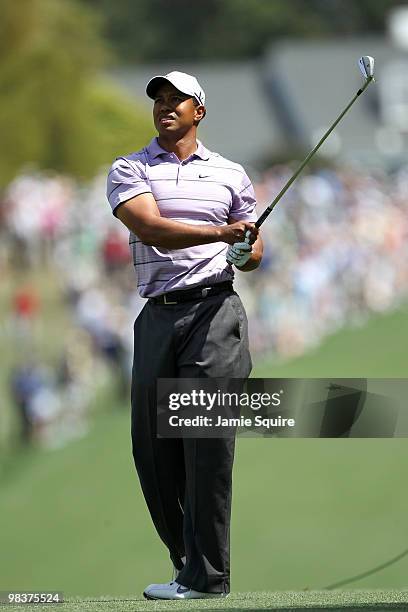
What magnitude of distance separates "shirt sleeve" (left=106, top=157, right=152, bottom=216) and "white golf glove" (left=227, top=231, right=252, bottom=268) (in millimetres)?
321

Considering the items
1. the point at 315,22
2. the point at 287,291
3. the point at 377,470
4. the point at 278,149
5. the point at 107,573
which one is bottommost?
the point at 107,573

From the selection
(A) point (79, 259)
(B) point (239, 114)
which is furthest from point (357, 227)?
(B) point (239, 114)

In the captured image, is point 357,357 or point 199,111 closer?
point 199,111

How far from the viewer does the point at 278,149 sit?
4419 cm

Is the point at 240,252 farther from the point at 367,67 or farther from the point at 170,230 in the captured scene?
the point at 367,67

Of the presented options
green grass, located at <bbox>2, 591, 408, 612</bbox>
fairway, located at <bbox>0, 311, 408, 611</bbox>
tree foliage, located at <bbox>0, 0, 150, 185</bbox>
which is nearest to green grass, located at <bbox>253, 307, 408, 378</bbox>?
fairway, located at <bbox>0, 311, 408, 611</bbox>

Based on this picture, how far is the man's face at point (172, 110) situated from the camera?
15.8 ft

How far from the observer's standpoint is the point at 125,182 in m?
4.71

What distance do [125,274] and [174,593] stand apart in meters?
13.2

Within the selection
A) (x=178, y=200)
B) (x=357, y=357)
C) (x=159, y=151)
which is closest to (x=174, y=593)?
(x=178, y=200)

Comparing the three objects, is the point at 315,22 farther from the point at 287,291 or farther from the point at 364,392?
the point at 364,392

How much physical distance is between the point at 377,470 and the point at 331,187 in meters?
9.52

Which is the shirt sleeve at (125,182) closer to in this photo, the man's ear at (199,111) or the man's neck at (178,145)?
the man's neck at (178,145)

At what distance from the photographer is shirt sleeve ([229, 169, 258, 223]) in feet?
16.0
